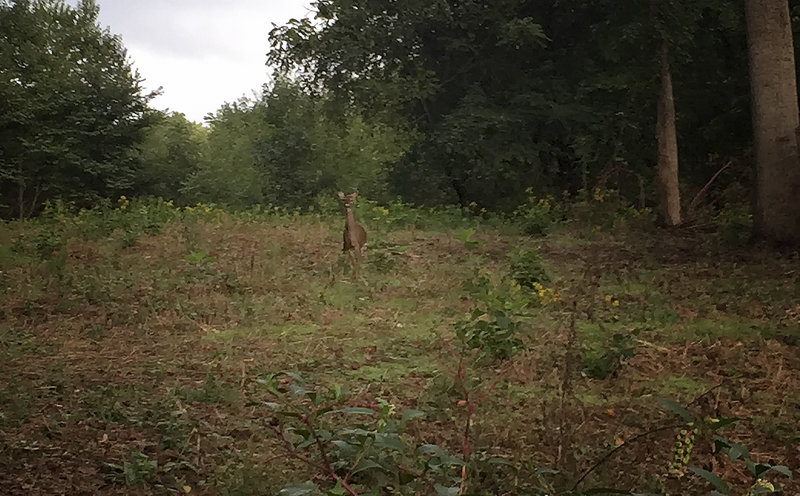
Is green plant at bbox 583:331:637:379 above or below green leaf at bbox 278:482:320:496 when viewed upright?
below

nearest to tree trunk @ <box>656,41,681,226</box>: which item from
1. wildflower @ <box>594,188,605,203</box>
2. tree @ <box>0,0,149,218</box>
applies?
wildflower @ <box>594,188,605,203</box>

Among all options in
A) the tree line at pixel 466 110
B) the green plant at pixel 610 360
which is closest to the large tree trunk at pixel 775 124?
the tree line at pixel 466 110

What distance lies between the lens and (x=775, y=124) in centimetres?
812

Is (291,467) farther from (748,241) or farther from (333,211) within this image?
(333,211)

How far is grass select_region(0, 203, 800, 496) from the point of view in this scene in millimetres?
3307

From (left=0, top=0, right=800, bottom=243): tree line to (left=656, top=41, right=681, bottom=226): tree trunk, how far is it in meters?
0.04

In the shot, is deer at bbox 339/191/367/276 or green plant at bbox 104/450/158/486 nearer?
green plant at bbox 104/450/158/486

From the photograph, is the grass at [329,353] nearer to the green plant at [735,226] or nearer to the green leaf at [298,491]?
the green plant at [735,226]

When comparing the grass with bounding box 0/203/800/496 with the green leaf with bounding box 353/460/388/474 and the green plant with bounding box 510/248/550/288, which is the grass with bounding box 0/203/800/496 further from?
the green leaf with bounding box 353/460/388/474

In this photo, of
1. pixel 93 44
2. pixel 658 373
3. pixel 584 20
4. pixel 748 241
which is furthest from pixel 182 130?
pixel 658 373

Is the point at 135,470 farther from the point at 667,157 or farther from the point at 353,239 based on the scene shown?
the point at 667,157

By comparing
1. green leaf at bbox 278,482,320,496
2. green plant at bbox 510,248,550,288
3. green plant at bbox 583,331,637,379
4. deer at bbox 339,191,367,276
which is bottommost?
green plant at bbox 583,331,637,379

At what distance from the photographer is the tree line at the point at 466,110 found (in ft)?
36.5

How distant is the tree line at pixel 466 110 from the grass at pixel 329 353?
10.3ft
